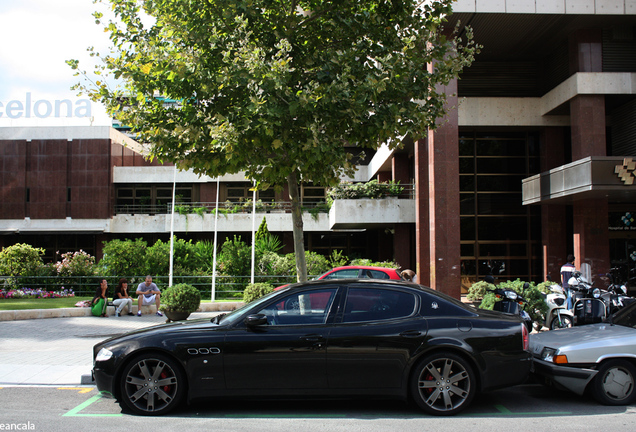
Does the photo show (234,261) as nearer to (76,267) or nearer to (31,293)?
(76,267)

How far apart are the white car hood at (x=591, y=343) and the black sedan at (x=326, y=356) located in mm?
747

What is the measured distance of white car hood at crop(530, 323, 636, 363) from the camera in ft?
19.3

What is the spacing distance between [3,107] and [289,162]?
3923cm

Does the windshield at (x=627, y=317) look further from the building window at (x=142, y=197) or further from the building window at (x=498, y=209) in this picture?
the building window at (x=142, y=197)

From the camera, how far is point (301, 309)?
5672mm

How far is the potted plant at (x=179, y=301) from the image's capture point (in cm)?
1246

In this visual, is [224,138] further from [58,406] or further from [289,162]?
[58,406]

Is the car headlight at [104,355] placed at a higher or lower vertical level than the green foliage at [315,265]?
lower

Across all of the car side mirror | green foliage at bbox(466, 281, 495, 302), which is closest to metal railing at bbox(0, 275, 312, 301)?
green foliage at bbox(466, 281, 495, 302)

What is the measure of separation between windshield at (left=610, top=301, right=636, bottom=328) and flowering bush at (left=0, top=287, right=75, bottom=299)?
63.5 ft

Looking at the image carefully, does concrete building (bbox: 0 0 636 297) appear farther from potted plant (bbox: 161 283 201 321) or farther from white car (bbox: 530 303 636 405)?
potted plant (bbox: 161 283 201 321)

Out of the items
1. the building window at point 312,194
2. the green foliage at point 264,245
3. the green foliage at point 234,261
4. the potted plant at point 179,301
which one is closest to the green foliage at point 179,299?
the potted plant at point 179,301

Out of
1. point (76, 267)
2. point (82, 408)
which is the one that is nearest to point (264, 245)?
point (76, 267)

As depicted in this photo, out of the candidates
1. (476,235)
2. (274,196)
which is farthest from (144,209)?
(476,235)
